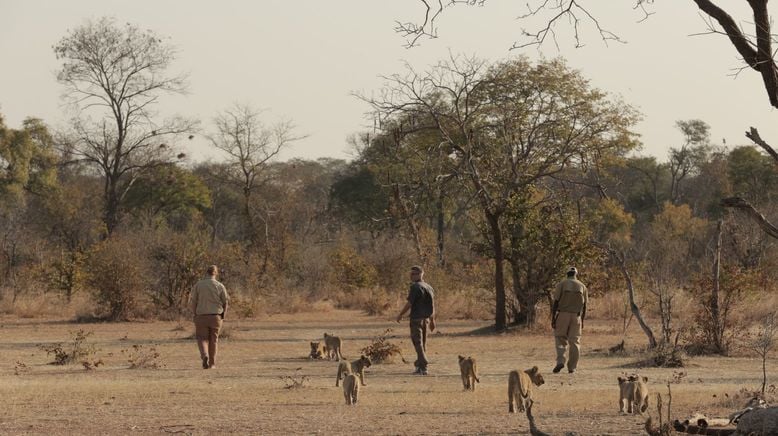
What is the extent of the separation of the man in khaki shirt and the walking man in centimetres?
556

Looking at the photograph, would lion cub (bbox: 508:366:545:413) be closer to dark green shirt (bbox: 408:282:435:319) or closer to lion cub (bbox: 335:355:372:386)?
lion cub (bbox: 335:355:372:386)

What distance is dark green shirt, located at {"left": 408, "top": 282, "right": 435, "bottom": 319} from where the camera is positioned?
18.4 meters

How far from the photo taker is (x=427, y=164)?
28.8 meters

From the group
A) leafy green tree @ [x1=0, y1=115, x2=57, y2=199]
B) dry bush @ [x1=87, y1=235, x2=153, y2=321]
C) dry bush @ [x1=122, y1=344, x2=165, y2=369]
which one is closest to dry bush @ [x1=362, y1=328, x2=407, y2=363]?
dry bush @ [x1=122, y1=344, x2=165, y2=369]

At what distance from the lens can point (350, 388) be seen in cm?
1391

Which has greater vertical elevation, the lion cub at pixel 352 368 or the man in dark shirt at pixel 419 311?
the man in dark shirt at pixel 419 311

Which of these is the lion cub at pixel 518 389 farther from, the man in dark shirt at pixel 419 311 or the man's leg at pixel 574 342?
the man's leg at pixel 574 342

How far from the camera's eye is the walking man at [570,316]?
18.6m

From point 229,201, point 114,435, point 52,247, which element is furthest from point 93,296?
point 229,201

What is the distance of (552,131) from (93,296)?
569 inches

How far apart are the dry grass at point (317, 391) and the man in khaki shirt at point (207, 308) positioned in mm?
554

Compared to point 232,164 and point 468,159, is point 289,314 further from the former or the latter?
point 232,164

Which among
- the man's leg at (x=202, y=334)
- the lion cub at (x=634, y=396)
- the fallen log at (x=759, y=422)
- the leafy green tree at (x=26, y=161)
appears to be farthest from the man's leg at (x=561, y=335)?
the leafy green tree at (x=26, y=161)

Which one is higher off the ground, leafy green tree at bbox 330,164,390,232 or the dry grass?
leafy green tree at bbox 330,164,390,232
